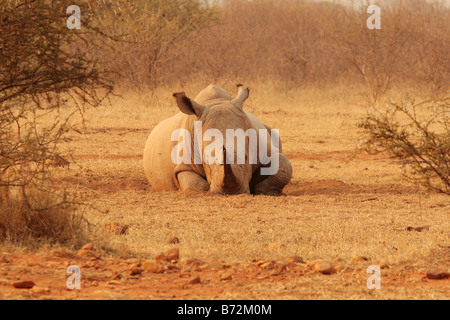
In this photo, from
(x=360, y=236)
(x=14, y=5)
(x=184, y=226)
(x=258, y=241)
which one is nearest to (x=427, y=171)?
(x=360, y=236)

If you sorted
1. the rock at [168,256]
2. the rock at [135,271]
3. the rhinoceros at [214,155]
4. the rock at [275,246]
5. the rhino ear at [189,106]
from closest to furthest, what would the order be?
the rock at [135,271]
the rock at [168,256]
the rock at [275,246]
the rhinoceros at [214,155]
the rhino ear at [189,106]

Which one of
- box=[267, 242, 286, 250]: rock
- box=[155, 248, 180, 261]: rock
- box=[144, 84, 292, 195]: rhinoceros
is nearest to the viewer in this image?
box=[155, 248, 180, 261]: rock

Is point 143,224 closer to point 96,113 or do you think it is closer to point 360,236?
point 360,236

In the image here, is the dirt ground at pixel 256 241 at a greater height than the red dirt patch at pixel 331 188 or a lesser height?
lesser

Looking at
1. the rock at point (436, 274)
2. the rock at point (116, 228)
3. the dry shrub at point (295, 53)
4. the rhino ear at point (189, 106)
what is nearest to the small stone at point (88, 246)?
the rock at point (116, 228)

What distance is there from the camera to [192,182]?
8.79m

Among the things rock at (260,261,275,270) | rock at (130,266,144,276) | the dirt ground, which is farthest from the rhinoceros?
rock at (130,266,144,276)

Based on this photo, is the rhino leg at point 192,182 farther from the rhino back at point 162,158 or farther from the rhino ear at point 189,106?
the rhino ear at point 189,106

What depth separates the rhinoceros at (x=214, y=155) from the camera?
27.4 feet

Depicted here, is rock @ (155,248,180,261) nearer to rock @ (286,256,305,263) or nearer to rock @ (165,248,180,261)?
rock @ (165,248,180,261)

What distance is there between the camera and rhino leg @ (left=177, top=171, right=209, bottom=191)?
28.7 feet

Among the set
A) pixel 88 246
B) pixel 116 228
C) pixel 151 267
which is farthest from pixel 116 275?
pixel 116 228

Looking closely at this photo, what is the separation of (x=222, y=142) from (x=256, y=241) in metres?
2.55

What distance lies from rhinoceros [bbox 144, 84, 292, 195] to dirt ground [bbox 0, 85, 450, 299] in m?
0.27
